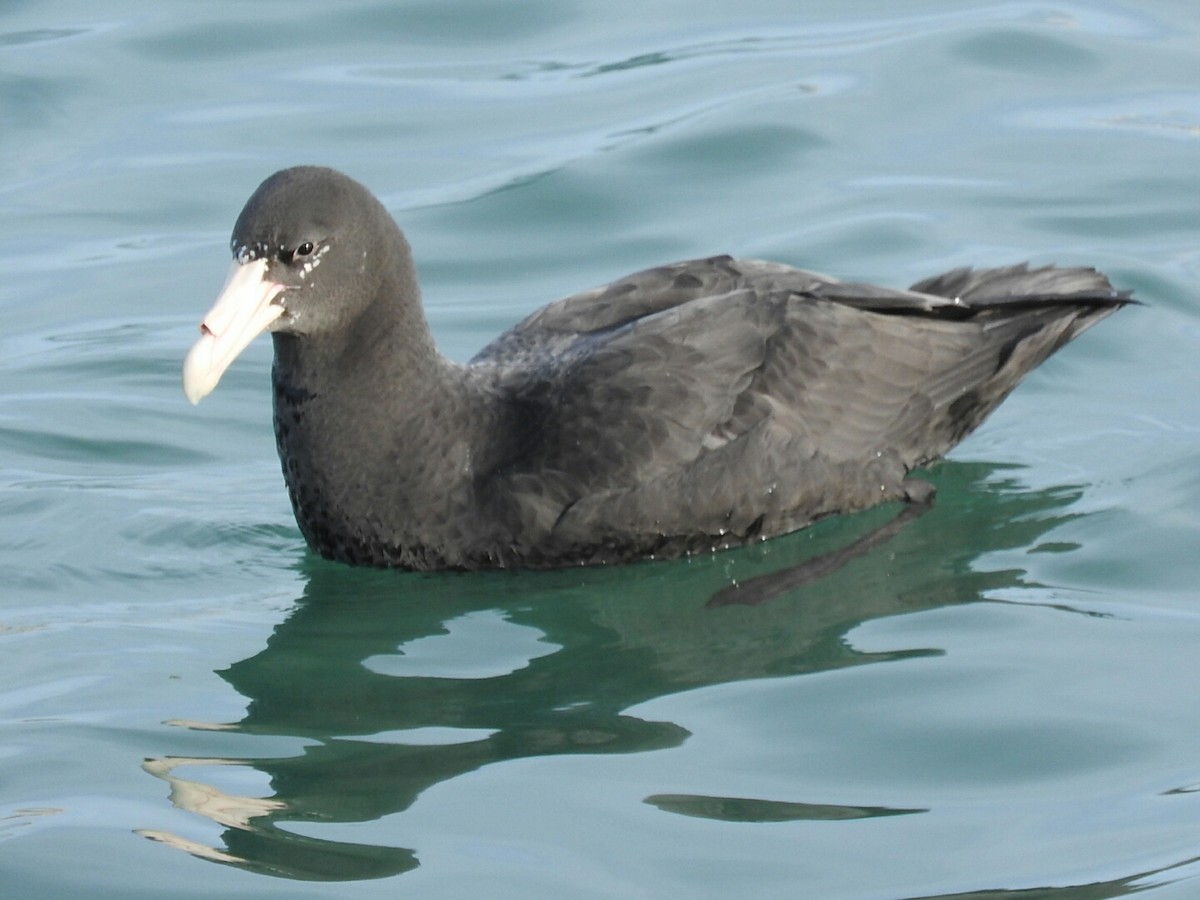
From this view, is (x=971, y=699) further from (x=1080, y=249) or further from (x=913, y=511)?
(x=1080, y=249)

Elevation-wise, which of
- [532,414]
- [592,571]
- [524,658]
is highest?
[532,414]

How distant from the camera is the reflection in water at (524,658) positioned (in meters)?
5.57

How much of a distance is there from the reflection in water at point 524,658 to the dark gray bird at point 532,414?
15 cm

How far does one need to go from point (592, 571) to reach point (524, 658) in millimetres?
628

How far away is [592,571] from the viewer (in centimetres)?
712

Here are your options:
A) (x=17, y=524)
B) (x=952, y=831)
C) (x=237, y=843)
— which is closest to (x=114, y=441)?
(x=17, y=524)

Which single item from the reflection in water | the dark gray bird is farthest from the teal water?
the dark gray bird

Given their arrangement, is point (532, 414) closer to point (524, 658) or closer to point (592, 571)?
point (592, 571)

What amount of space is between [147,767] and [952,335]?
3325 mm

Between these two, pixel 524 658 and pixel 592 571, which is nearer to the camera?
pixel 524 658

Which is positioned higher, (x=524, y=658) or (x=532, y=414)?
(x=532, y=414)

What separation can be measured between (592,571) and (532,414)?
54 centimetres

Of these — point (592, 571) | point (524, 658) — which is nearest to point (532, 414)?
point (592, 571)

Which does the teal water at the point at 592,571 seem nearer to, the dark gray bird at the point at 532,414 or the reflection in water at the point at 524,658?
the reflection in water at the point at 524,658
